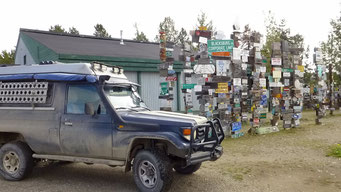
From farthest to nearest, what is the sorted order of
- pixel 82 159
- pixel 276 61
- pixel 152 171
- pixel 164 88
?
pixel 276 61, pixel 164 88, pixel 82 159, pixel 152 171

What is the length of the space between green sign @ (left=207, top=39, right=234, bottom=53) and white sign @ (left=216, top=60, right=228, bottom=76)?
422 mm

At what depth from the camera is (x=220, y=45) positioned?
11.4 meters

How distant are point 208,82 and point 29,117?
701 cm

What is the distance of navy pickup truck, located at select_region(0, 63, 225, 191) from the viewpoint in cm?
560

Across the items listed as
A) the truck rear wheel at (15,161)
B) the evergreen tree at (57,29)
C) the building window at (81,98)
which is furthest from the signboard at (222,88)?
the evergreen tree at (57,29)

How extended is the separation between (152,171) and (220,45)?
Answer: 22.5ft

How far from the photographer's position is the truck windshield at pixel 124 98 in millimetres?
6272

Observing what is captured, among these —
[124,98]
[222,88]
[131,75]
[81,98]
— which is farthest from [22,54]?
[124,98]

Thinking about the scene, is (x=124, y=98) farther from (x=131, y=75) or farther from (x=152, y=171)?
(x=131, y=75)

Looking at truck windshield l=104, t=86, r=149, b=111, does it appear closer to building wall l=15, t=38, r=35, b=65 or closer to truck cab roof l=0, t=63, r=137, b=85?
truck cab roof l=0, t=63, r=137, b=85

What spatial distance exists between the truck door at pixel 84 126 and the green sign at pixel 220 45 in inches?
246

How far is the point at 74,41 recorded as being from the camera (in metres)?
18.8

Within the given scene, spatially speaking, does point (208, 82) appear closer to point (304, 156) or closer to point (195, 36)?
point (195, 36)

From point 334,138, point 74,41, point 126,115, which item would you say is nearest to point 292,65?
point 334,138
